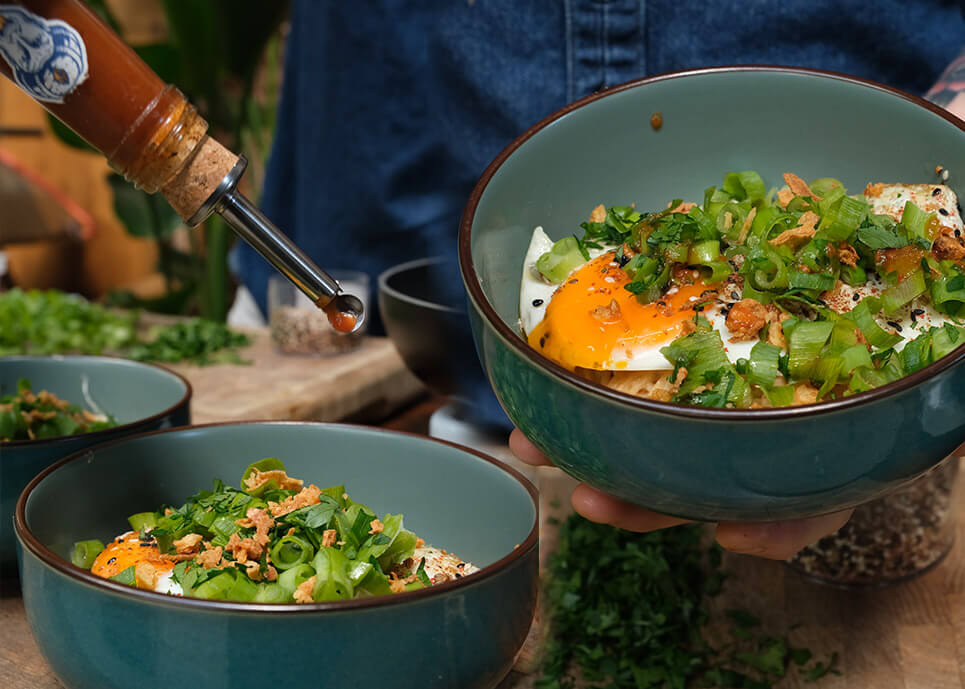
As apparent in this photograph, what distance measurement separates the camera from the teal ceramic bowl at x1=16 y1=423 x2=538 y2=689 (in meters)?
0.57

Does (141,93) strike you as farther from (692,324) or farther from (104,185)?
(104,185)

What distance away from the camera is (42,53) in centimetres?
65

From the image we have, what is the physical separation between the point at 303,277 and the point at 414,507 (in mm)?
267

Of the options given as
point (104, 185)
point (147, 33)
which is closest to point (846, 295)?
point (147, 33)

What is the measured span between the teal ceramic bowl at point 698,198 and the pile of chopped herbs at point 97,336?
0.99m

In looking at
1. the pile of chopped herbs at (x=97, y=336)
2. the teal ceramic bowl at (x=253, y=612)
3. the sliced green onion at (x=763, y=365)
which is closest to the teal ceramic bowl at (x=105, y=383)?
the teal ceramic bowl at (x=253, y=612)

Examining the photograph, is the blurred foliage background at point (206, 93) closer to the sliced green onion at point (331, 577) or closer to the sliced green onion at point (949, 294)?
the sliced green onion at point (331, 577)

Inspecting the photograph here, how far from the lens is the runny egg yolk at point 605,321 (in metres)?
0.71

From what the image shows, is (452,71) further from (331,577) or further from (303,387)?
(331,577)

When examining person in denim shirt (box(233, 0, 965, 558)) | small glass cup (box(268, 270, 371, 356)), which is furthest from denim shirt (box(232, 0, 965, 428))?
small glass cup (box(268, 270, 371, 356))

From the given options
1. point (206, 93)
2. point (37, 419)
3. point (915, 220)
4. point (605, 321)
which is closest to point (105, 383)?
point (37, 419)

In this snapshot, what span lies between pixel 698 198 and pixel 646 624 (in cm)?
45

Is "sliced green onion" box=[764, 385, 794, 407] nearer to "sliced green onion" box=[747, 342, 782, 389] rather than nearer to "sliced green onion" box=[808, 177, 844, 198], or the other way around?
"sliced green onion" box=[747, 342, 782, 389]

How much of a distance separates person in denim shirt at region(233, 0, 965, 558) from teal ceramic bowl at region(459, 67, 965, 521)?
0.16m
